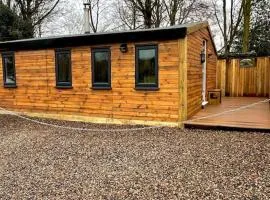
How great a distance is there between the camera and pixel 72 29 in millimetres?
31141

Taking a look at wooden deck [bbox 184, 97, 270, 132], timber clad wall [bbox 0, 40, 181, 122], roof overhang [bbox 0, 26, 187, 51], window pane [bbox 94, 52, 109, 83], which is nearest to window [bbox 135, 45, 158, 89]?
timber clad wall [bbox 0, 40, 181, 122]

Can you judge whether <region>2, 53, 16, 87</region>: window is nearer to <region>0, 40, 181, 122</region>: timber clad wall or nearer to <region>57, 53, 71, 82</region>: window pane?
<region>0, 40, 181, 122</region>: timber clad wall

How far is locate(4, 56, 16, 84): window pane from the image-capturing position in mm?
11164

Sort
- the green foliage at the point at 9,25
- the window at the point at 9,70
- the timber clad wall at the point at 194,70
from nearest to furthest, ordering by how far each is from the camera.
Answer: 1. the timber clad wall at the point at 194,70
2. the window at the point at 9,70
3. the green foliage at the point at 9,25

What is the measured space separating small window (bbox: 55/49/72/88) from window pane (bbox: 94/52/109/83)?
3.25 ft

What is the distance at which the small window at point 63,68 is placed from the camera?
995cm

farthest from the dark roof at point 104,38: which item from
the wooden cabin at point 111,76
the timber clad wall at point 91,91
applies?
the timber clad wall at point 91,91

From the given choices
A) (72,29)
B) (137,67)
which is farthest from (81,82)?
(72,29)

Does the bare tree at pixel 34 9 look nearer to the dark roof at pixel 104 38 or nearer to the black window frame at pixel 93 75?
the dark roof at pixel 104 38

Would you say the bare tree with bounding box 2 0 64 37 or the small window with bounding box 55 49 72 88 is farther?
the bare tree with bounding box 2 0 64 37

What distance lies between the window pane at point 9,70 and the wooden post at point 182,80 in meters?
6.15

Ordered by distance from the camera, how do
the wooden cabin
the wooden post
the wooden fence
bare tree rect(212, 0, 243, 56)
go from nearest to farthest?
the wooden post
the wooden cabin
the wooden fence
bare tree rect(212, 0, 243, 56)

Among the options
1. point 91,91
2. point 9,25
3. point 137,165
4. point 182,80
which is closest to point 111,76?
point 91,91

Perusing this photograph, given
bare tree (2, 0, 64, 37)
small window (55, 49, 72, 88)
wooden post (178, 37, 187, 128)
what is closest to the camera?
wooden post (178, 37, 187, 128)
